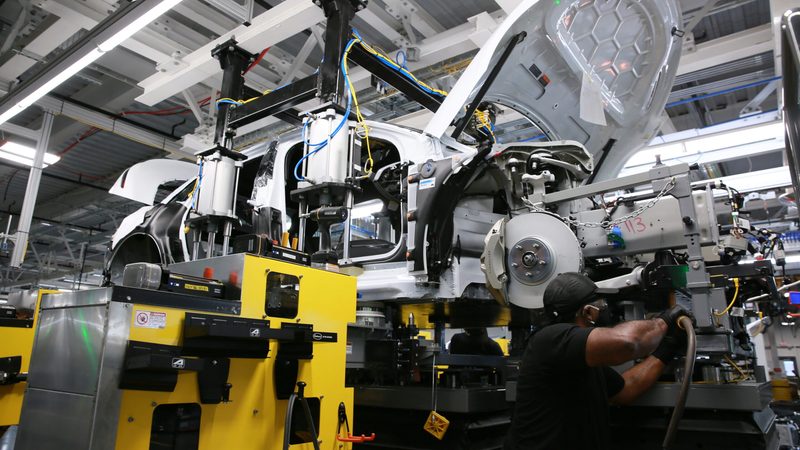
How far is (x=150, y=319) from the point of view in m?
1.97

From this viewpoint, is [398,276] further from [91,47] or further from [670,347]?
[91,47]

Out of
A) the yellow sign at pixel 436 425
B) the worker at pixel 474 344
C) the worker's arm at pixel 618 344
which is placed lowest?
the yellow sign at pixel 436 425

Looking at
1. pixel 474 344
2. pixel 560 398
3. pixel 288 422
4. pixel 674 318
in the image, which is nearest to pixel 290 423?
pixel 288 422

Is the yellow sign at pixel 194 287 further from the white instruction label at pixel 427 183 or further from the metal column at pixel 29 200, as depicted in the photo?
the metal column at pixel 29 200

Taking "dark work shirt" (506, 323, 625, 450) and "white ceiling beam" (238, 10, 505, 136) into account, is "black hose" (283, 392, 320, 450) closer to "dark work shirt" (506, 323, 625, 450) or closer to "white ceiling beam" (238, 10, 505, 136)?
"dark work shirt" (506, 323, 625, 450)

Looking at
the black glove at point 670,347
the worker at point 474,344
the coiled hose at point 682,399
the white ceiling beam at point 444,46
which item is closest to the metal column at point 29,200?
the white ceiling beam at point 444,46

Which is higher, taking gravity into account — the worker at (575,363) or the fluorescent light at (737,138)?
the fluorescent light at (737,138)

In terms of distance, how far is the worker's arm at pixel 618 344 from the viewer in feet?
6.39

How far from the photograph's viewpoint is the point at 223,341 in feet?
6.99

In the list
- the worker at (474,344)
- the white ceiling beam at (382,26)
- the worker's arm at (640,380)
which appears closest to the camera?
the worker's arm at (640,380)

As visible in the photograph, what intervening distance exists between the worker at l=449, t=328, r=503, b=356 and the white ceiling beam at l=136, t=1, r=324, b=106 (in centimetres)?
321

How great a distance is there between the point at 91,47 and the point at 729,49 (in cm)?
616

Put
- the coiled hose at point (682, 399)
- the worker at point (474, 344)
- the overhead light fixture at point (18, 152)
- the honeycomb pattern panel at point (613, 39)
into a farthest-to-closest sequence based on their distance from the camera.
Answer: the overhead light fixture at point (18, 152), the worker at point (474, 344), the honeycomb pattern panel at point (613, 39), the coiled hose at point (682, 399)

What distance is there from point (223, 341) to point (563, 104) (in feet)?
11.6
